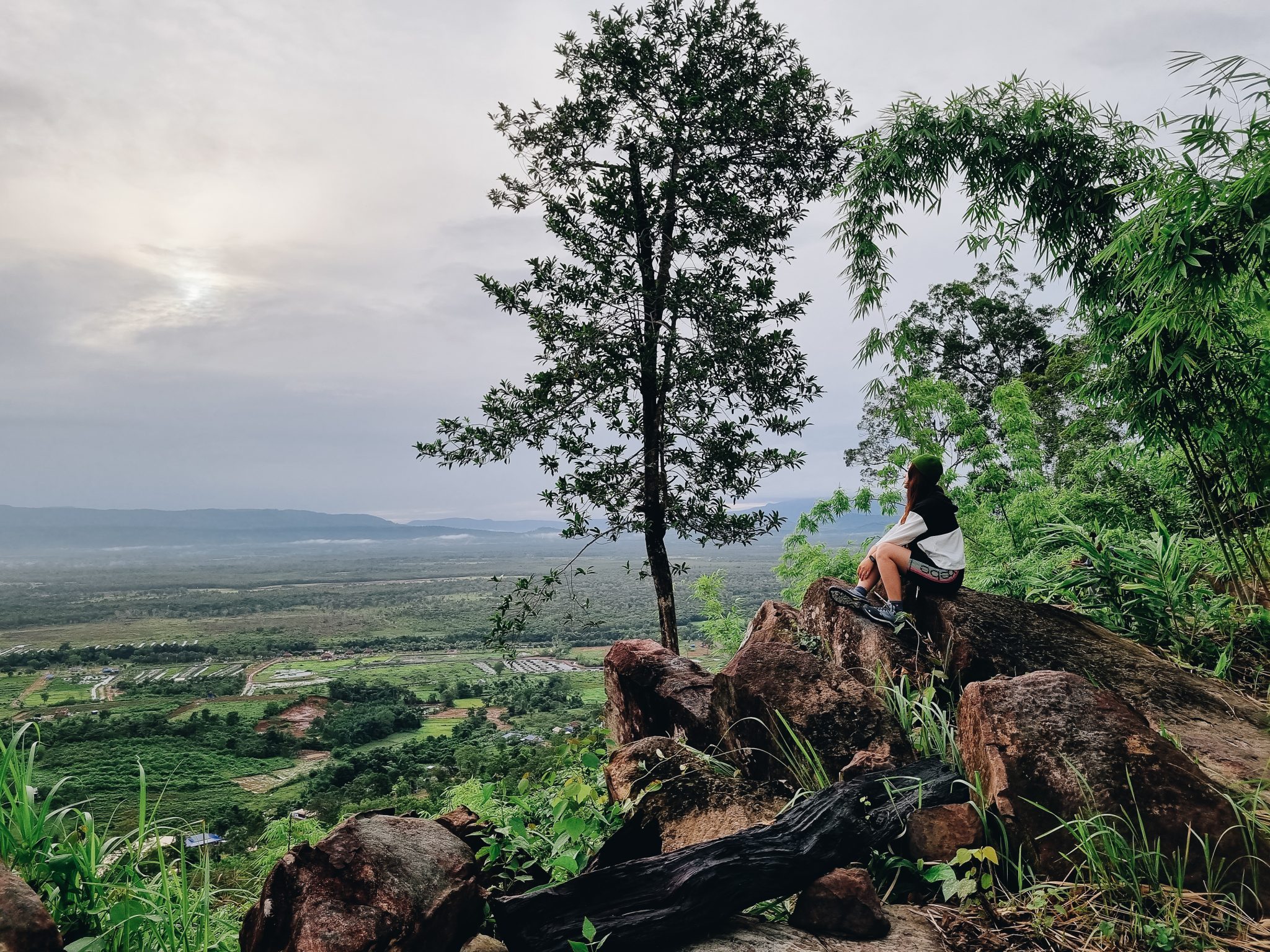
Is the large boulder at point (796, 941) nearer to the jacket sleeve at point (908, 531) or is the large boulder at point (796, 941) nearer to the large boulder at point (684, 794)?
the large boulder at point (684, 794)

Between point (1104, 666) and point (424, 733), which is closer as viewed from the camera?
point (1104, 666)

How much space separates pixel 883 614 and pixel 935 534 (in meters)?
0.71

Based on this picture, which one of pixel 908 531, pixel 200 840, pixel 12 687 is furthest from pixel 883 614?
pixel 12 687

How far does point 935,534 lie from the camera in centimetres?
500

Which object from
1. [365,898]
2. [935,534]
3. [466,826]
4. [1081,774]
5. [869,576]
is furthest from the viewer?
[869,576]

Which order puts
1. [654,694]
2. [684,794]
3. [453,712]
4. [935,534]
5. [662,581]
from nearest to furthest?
1. [684,794]
2. [654,694]
3. [935,534]
4. [662,581]
5. [453,712]

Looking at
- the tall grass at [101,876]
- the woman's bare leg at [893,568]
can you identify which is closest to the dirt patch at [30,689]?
the tall grass at [101,876]

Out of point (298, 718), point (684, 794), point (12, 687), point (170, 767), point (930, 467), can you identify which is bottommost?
point (12, 687)

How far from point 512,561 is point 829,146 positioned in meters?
161

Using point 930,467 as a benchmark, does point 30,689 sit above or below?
below

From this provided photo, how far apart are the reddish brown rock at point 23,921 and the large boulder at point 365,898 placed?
552 mm

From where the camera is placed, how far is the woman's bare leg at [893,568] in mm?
4941

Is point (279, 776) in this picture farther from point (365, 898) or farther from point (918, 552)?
point (365, 898)

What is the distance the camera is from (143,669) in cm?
5372
